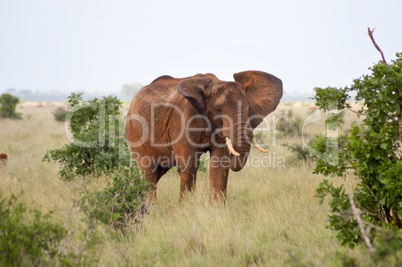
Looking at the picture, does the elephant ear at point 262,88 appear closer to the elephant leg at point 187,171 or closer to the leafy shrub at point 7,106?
the elephant leg at point 187,171

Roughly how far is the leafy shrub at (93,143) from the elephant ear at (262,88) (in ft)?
11.7

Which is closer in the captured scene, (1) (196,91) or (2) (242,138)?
(2) (242,138)

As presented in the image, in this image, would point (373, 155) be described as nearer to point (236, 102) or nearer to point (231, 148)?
point (231, 148)

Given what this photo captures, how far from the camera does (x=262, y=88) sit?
7449mm

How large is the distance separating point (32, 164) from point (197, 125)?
22.5 ft

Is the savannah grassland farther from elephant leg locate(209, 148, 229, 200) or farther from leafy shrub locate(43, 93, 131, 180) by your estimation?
leafy shrub locate(43, 93, 131, 180)

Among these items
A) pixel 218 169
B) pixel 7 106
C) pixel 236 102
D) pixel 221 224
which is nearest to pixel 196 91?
pixel 236 102

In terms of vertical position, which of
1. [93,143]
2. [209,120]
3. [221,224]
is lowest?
[221,224]

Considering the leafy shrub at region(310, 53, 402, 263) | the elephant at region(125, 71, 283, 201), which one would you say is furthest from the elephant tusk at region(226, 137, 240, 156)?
the leafy shrub at region(310, 53, 402, 263)

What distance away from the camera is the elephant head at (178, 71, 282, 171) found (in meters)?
6.52

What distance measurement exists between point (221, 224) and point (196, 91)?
6.43 feet

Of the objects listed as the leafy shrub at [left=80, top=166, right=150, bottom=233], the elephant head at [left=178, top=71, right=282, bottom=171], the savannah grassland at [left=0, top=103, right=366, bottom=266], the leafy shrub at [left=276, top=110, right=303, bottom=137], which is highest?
the elephant head at [left=178, top=71, right=282, bottom=171]

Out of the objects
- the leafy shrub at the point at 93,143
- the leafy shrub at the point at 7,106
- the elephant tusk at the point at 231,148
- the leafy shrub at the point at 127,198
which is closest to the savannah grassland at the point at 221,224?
the leafy shrub at the point at 127,198

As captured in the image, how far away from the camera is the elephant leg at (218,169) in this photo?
7172 mm
